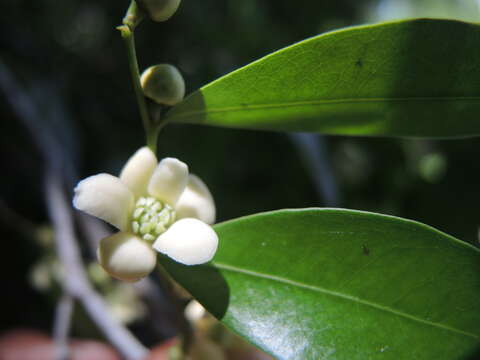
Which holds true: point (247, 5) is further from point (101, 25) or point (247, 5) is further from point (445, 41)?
point (445, 41)

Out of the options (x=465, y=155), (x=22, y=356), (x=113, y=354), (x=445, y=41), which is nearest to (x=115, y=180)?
(x=445, y=41)

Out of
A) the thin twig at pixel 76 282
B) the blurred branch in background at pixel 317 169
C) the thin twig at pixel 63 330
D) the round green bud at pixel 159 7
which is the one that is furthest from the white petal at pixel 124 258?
the blurred branch in background at pixel 317 169

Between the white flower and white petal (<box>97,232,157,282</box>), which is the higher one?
the white flower

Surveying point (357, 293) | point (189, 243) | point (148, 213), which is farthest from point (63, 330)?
point (357, 293)

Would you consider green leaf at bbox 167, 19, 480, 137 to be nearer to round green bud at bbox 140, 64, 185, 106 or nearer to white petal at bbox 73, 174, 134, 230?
round green bud at bbox 140, 64, 185, 106

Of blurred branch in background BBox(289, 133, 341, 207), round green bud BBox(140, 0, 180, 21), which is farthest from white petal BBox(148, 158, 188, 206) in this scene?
blurred branch in background BBox(289, 133, 341, 207)

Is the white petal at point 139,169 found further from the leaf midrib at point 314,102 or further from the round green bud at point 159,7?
the round green bud at point 159,7
